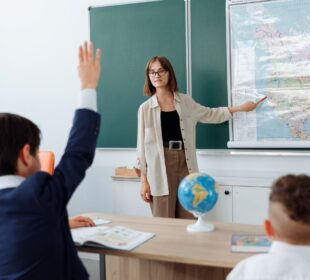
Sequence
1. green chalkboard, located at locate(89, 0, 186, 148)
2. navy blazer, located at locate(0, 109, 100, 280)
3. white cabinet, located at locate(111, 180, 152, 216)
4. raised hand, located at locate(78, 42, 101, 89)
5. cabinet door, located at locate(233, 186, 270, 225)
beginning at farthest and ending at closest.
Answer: white cabinet, located at locate(111, 180, 152, 216) < green chalkboard, located at locate(89, 0, 186, 148) < cabinet door, located at locate(233, 186, 270, 225) < raised hand, located at locate(78, 42, 101, 89) < navy blazer, located at locate(0, 109, 100, 280)

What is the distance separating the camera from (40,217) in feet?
4.31

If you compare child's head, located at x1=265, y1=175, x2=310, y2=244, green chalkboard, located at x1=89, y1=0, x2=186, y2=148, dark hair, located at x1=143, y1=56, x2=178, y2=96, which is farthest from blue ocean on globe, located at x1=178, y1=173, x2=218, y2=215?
green chalkboard, located at x1=89, y1=0, x2=186, y2=148

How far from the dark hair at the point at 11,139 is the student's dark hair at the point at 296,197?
2.62 ft

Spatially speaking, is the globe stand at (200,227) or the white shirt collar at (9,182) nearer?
the white shirt collar at (9,182)

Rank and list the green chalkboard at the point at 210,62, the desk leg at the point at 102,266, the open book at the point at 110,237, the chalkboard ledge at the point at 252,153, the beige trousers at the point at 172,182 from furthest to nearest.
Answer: the green chalkboard at the point at 210,62 < the chalkboard ledge at the point at 252,153 < the beige trousers at the point at 172,182 < the desk leg at the point at 102,266 < the open book at the point at 110,237

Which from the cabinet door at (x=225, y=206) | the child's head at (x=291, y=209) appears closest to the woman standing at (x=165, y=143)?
the cabinet door at (x=225, y=206)

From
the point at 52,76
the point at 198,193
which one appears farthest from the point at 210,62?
the point at 198,193

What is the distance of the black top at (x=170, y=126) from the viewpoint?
3.07m

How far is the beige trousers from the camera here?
305 cm

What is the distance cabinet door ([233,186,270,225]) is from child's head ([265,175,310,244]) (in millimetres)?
2065

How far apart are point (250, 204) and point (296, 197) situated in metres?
2.16

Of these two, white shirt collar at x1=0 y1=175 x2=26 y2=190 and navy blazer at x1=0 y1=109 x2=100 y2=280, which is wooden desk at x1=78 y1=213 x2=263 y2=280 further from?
white shirt collar at x1=0 y1=175 x2=26 y2=190

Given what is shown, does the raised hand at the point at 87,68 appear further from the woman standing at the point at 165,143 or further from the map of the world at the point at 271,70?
the map of the world at the point at 271,70

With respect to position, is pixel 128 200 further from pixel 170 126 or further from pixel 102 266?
pixel 102 266
